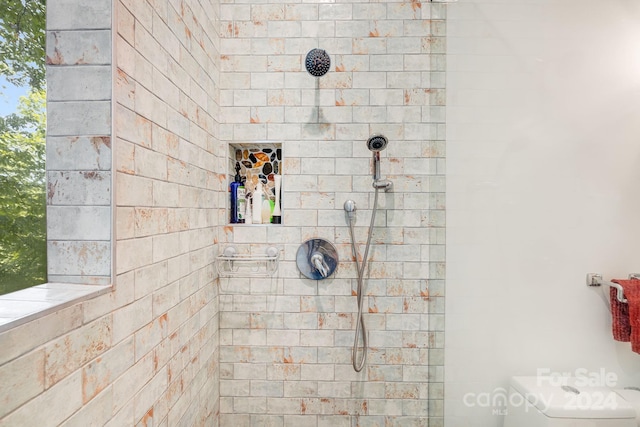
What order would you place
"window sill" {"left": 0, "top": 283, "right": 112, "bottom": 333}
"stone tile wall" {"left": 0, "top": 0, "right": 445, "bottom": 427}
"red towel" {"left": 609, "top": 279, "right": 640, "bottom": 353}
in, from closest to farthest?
"window sill" {"left": 0, "top": 283, "right": 112, "bottom": 333} → "red towel" {"left": 609, "top": 279, "right": 640, "bottom": 353} → "stone tile wall" {"left": 0, "top": 0, "right": 445, "bottom": 427}

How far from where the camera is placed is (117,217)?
2.74ft

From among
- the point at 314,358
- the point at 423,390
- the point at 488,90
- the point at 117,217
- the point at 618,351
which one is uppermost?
the point at 488,90

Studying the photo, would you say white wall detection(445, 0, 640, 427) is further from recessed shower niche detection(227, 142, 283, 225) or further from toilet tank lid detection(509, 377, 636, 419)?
recessed shower niche detection(227, 142, 283, 225)

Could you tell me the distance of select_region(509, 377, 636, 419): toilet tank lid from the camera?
72 centimetres

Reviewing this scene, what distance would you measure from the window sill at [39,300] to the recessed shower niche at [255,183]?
39.8 inches

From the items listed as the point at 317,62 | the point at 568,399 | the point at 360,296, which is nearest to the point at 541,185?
the point at 568,399

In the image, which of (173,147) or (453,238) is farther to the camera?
(453,238)

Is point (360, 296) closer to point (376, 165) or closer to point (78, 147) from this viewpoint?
point (376, 165)

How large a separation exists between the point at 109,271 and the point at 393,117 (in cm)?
149

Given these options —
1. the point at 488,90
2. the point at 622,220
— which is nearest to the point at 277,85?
the point at 488,90

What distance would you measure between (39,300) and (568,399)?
1297 millimetres

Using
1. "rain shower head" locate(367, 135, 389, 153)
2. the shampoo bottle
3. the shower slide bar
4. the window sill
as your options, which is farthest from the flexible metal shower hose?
the window sill

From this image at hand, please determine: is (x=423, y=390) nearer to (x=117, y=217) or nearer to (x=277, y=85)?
(x=117, y=217)

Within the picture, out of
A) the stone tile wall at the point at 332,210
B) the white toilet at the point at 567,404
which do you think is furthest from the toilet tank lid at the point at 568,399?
the stone tile wall at the point at 332,210
